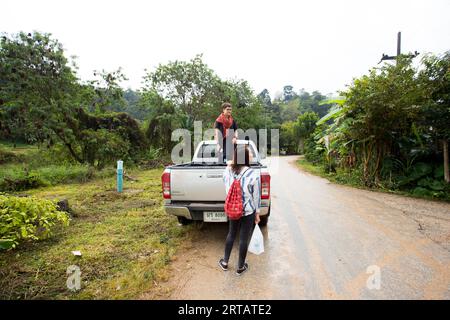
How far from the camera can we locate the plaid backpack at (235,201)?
3012 millimetres

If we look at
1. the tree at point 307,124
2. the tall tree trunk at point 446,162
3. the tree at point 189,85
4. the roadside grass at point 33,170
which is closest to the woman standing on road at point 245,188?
the tall tree trunk at point 446,162

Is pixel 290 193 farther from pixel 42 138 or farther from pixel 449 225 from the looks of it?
pixel 42 138

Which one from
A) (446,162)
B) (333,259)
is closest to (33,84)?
(333,259)

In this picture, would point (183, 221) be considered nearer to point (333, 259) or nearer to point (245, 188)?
point (245, 188)

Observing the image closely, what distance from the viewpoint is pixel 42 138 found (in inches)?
425

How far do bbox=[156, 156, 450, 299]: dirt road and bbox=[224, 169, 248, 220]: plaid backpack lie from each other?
774 mm

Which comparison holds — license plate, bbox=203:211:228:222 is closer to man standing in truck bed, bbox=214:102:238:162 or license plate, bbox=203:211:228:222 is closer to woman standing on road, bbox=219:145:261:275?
woman standing on road, bbox=219:145:261:275

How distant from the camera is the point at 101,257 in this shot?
3541 mm

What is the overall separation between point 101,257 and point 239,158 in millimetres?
2468

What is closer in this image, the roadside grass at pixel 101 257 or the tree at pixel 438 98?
the roadside grass at pixel 101 257

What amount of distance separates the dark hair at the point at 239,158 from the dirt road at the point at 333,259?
1329mm

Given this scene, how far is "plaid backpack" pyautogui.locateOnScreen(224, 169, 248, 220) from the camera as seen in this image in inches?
119

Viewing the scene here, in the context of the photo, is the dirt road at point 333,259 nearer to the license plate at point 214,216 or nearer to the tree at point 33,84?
the license plate at point 214,216

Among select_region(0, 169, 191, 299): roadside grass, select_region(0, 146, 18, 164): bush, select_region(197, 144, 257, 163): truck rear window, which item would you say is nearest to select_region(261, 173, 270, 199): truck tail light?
select_region(0, 169, 191, 299): roadside grass
